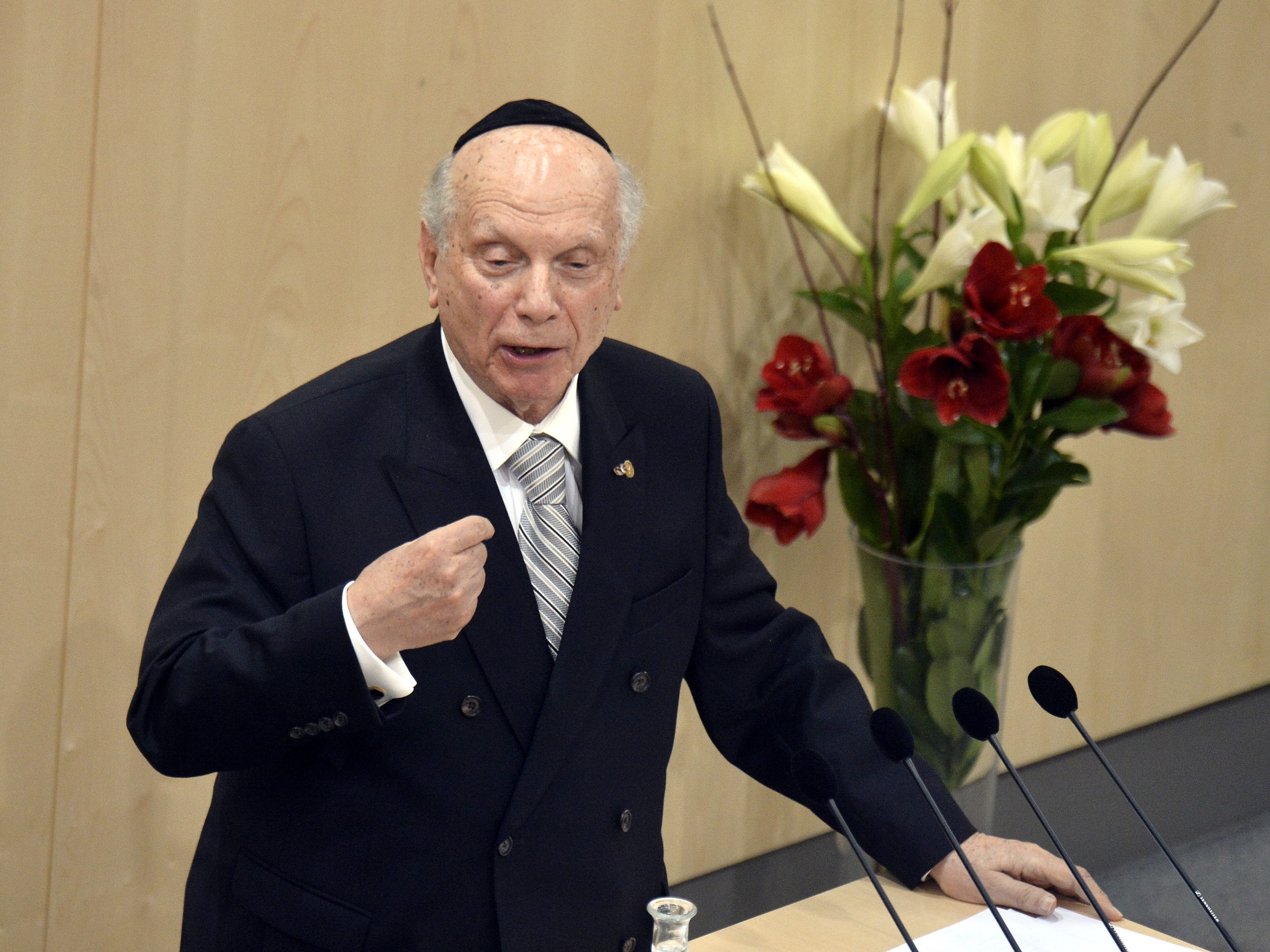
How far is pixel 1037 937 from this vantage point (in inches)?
59.4

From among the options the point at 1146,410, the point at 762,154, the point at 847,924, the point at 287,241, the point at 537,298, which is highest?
the point at 762,154

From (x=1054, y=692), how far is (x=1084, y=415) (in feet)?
3.94

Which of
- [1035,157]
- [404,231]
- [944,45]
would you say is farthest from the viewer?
[944,45]

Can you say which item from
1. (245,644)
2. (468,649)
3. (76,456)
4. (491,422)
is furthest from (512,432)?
(76,456)

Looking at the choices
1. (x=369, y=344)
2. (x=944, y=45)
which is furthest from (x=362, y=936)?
(x=944, y=45)

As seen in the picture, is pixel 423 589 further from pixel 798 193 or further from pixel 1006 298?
pixel 798 193

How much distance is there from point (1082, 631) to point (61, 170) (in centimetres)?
274

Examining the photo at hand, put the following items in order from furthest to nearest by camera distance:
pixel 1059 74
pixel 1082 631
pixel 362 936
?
pixel 1082 631
pixel 1059 74
pixel 362 936

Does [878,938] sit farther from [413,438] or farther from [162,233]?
[162,233]

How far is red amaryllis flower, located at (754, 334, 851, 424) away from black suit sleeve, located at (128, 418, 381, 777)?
1292 millimetres

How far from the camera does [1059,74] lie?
3.21 m

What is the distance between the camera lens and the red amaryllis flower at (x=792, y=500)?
2.67m

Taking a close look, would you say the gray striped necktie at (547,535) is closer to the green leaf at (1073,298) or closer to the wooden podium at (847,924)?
the wooden podium at (847,924)

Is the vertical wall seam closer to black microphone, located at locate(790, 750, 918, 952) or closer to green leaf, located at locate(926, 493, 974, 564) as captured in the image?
black microphone, located at locate(790, 750, 918, 952)
